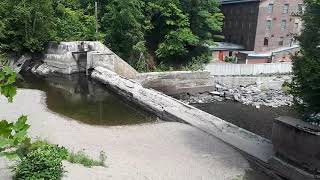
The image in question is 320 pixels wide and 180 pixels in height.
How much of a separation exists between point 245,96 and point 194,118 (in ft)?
51.3

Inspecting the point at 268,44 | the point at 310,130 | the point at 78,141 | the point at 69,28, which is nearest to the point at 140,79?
the point at 69,28

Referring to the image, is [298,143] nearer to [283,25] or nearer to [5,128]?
[5,128]

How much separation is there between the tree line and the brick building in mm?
10823

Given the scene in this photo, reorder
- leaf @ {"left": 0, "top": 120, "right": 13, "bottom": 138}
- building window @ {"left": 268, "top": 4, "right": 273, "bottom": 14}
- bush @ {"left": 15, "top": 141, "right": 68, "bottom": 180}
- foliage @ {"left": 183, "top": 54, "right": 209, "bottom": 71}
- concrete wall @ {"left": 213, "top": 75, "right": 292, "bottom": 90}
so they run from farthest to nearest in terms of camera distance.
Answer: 1. building window @ {"left": 268, "top": 4, "right": 273, "bottom": 14}
2. concrete wall @ {"left": 213, "top": 75, "right": 292, "bottom": 90}
3. foliage @ {"left": 183, "top": 54, "right": 209, "bottom": 71}
4. bush @ {"left": 15, "top": 141, "right": 68, "bottom": 180}
5. leaf @ {"left": 0, "top": 120, "right": 13, "bottom": 138}

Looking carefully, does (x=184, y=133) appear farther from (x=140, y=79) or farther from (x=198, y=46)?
(x=198, y=46)

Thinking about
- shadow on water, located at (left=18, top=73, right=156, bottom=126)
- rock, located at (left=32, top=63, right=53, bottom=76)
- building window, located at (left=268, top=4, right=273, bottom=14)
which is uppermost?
building window, located at (left=268, top=4, right=273, bottom=14)

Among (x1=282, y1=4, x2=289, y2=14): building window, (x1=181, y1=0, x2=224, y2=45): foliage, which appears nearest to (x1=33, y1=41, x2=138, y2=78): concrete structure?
(x1=181, y1=0, x2=224, y2=45): foliage

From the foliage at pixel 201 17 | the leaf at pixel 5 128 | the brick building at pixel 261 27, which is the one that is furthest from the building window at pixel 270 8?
the leaf at pixel 5 128

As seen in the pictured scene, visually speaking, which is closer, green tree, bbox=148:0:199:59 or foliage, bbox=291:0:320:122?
foliage, bbox=291:0:320:122

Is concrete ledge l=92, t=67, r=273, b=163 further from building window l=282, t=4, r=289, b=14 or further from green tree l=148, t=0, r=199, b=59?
building window l=282, t=4, r=289, b=14

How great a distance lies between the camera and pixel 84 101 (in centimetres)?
2231

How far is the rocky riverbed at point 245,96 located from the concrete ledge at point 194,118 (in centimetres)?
723

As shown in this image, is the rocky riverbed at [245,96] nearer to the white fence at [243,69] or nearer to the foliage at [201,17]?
the white fence at [243,69]

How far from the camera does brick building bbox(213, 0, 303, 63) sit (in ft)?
152
